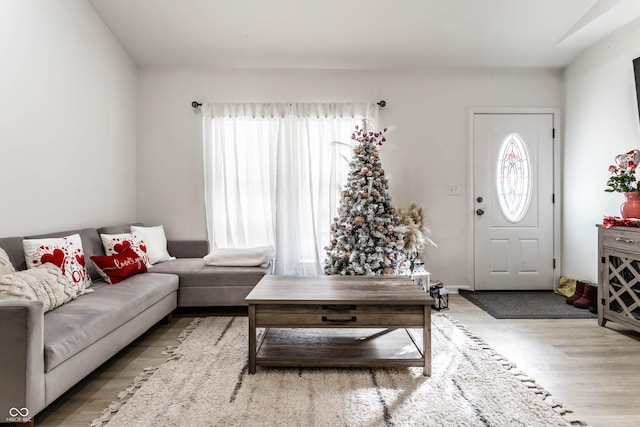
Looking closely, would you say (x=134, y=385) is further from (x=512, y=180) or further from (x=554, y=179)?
(x=554, y=179)

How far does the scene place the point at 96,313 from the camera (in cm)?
212

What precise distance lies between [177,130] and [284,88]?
1.33 m

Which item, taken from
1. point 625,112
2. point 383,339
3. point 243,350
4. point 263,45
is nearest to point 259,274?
point 243,350

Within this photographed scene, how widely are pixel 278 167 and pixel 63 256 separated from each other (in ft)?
7.51

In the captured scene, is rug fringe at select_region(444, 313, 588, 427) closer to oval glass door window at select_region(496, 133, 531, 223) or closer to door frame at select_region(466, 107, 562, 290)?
door frame at select_region(466, 107, 562, 290)

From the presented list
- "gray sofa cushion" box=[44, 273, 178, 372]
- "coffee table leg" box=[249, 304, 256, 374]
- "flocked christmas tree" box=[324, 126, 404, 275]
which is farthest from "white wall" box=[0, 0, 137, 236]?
"flocked christmas tree" box=[324, 126, 404, 275]

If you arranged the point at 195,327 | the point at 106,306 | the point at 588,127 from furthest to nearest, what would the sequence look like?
1. the point at 588,127
2. the point at 195,327
3. the point at 106,306

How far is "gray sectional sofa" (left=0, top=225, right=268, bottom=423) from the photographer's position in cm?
160

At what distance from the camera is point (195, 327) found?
315 cm

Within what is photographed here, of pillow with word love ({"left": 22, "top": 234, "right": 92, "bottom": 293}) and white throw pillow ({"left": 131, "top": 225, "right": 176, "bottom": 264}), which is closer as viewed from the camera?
pillow with word love ({"left": 22, "top": 234, "right": 92, "bottom": 293})

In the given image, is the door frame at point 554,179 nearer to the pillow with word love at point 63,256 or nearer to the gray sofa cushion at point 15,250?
the pillow with word love at point 63,256

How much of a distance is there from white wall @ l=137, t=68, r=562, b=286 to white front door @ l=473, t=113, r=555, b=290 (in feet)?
0.57

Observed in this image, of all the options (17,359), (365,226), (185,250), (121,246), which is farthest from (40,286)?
(365,226)

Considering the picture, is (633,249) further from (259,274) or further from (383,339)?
(259,274)
